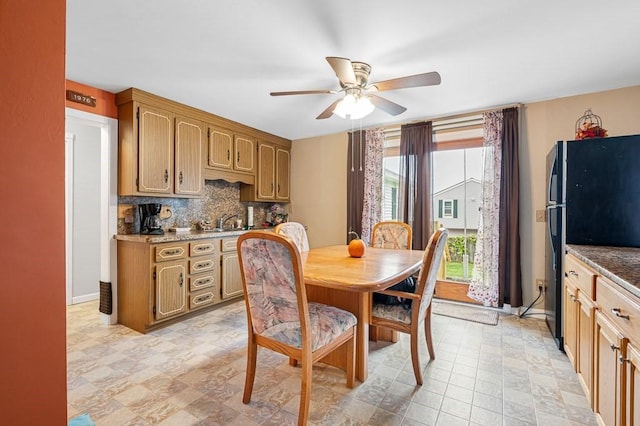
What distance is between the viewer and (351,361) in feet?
6.19

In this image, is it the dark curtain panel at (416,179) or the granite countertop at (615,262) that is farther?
the dark curtain panel at (416,179)

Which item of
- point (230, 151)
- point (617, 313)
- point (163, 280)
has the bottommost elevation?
point (163, 280)

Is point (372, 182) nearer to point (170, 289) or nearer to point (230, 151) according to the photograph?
point (230, 151)

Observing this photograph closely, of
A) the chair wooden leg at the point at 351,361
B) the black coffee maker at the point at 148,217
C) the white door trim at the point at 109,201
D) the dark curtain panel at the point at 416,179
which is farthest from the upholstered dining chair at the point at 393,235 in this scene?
the white door trim at the point at 109,201

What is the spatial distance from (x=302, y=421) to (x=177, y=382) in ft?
3.30

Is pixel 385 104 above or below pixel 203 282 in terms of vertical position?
above

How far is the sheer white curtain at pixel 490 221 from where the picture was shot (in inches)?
127

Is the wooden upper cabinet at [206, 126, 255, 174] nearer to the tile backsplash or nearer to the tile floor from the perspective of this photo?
the tile backsplash

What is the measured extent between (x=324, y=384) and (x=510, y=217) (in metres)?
2.64

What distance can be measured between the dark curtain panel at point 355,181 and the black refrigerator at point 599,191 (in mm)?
2276

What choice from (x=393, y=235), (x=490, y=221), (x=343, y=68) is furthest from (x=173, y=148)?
(x=490, y=221)

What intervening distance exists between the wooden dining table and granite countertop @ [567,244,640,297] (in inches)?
35.5

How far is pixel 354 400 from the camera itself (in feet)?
5.74

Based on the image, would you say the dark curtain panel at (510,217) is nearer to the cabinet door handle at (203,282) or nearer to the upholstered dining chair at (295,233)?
the upholstered dining chair at (295,233)
